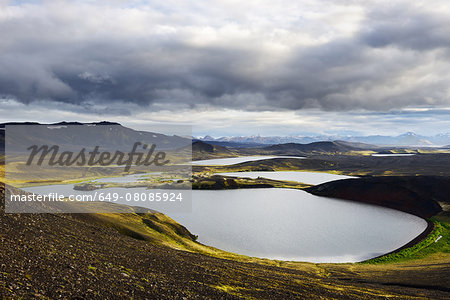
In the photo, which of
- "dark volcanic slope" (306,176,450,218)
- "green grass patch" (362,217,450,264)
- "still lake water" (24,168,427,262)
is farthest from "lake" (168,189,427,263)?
"dark volcanic slope" (306,176,450,218)

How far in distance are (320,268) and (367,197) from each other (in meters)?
114

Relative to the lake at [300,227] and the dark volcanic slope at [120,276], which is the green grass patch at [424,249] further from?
the dark volcanic slope at [120,276]

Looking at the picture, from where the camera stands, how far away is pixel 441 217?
11588cm

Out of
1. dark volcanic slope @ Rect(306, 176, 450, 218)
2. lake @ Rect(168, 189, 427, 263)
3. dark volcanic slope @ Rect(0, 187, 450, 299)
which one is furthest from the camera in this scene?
dark volcanic slope @ Rect(306, 176, 450, 218)

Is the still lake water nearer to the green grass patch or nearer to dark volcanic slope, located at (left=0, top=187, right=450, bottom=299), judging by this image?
the green grass patch

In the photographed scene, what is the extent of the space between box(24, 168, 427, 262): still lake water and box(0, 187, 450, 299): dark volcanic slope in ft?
92.3

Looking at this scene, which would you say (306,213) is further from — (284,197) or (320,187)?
(320,187)

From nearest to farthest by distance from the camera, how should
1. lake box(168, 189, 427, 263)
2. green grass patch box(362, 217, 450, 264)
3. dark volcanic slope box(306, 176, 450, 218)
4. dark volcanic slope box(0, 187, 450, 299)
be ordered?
dark volcanic slope box(0, 187, 450, 299)
green grass patch box(362, 217, 450, 264)
lake box(168, 189, 427, 263)
dark volcanic slope box(306, 176, 450, 218)

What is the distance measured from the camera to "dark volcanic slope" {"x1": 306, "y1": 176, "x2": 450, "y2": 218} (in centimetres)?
13412

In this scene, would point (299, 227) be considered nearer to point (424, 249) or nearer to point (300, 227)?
point (300, 227)

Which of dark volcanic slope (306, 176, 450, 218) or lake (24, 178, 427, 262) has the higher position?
dark volcanic slope (306, 176, 450, 218)

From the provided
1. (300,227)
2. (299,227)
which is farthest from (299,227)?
(300,227)

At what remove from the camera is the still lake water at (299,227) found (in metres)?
79.7

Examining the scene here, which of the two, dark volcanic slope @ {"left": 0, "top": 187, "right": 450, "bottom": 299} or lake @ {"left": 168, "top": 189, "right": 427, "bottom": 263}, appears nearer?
dark volcanic slope @ {"left": 0, "top": 187, "right": 450, "bottom": 299}
